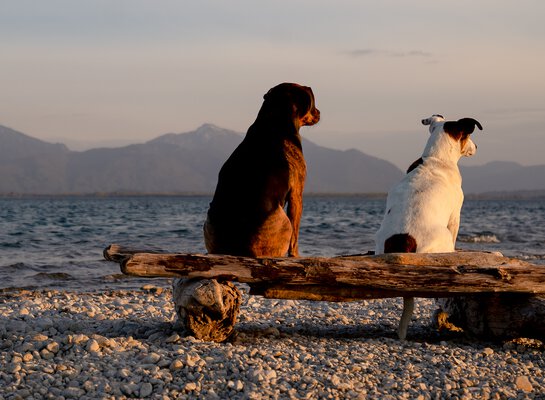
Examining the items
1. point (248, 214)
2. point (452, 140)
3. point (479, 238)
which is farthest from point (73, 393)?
point (479, 238)

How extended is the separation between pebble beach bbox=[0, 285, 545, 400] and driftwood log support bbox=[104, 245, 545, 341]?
1.06ft

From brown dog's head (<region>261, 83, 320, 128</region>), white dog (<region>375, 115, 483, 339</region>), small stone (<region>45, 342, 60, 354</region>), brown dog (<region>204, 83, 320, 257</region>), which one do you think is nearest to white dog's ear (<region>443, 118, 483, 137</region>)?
white dog (<region>375, 115, 483, 339</region>)

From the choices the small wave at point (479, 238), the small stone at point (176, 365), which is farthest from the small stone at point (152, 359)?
the small wave at point (479, 238)

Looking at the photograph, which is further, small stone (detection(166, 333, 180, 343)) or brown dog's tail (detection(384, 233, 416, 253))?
brown dog's tail (detection(384, 233, 416, 253))

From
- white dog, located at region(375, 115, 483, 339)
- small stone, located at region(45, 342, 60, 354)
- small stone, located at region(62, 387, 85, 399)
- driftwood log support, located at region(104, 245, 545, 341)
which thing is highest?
white dog, located at region(375, 115, 483, 339)

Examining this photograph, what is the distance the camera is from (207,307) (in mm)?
7188

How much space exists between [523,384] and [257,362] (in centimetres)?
250

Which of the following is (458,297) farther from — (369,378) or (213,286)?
(213,286)

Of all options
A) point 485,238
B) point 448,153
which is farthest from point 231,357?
point 485,238

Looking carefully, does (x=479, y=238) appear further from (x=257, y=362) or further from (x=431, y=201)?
(x=257, y=362)

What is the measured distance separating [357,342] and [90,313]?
3.66 m

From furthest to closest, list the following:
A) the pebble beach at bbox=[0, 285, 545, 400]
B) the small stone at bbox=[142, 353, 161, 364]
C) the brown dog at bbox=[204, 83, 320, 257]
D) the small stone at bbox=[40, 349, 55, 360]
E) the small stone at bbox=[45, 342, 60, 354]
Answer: the brown dog at bbox=[204, 83, 320, 257] → the small stone at bbox=[45, 342, 60, 354] → the small stone at bbox=[40, 349, 55, 360] → the small stone at bbox=[142, 353, 161, 364] → the pebble beach at bbox=[0, 285, 545, 400]

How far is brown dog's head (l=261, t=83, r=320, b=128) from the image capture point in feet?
26.0

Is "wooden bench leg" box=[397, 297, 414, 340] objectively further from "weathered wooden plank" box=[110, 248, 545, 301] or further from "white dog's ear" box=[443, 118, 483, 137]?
"white dog's ear" box=[443, 118, 483, 137]
